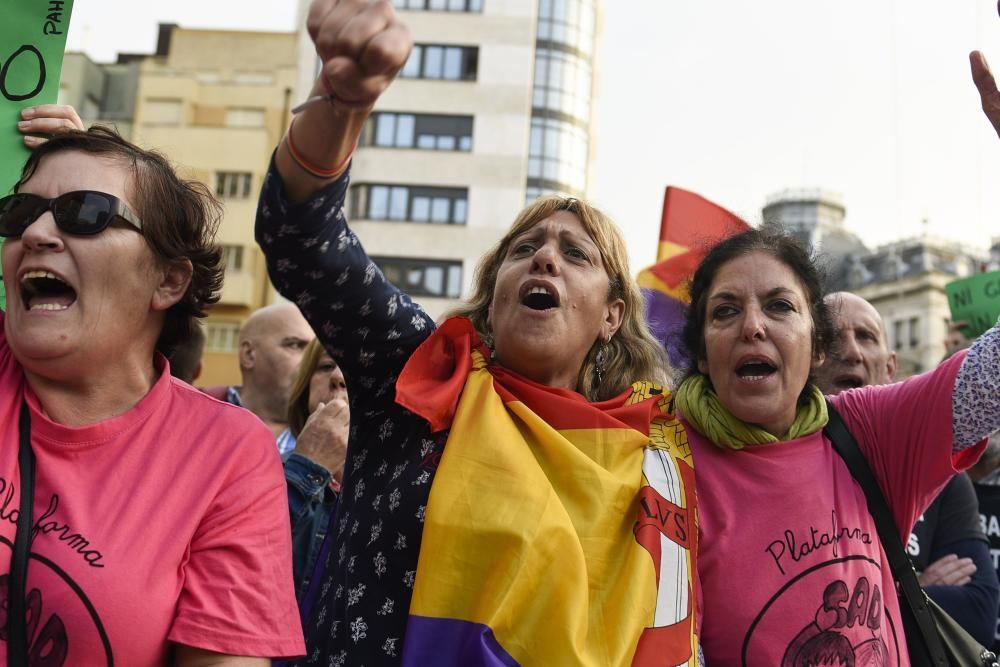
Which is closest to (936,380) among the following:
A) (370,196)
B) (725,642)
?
(725,642)

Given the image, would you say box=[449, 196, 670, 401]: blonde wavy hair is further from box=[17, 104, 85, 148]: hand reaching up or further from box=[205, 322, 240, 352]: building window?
box=[205, 322, 240, 352]: building window

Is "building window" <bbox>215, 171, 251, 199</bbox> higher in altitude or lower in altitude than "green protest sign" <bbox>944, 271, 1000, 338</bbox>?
higher

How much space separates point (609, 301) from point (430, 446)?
2.63 ft

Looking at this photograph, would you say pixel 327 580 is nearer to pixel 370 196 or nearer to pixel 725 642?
pixel 725 642

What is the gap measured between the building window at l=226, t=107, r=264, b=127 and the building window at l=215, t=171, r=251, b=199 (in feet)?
7.47

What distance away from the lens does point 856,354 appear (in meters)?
4.54

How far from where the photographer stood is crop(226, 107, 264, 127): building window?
3931cm

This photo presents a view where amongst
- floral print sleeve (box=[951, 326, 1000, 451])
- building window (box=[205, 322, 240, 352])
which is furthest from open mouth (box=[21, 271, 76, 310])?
building window (box=[205, 322, 240, 352])

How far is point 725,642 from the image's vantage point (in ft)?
8.89

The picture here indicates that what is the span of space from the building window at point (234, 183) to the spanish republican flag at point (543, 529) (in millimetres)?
36159

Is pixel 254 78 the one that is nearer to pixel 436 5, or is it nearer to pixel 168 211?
pixel 436 5

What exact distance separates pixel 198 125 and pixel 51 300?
128ft

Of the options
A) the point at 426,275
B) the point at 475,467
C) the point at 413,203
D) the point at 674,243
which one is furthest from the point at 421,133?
the point at 475,467

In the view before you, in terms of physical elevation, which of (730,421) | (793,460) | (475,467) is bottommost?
(475,467)
